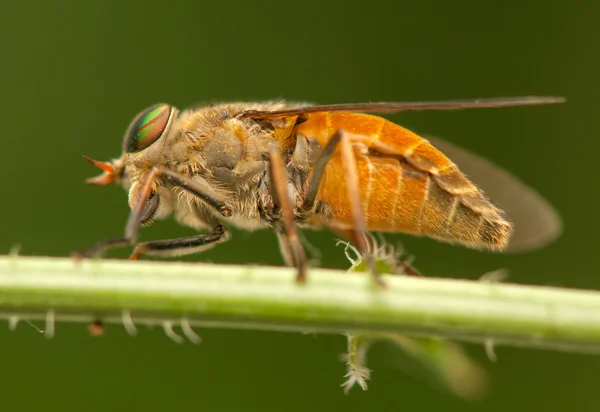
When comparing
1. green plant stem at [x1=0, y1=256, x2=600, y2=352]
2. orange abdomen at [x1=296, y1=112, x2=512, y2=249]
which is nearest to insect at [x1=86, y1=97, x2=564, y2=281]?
orange abdomen at [x1=296, y1=112, x2=512, y2=249]

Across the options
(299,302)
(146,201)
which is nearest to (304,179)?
(146,201)

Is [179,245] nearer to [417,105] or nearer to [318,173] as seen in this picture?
[318,173]

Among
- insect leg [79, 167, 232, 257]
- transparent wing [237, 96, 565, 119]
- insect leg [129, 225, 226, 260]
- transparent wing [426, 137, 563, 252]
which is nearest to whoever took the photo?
transparent wing [237, 96, 565, 119]

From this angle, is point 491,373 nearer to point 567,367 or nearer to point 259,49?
point 567,367

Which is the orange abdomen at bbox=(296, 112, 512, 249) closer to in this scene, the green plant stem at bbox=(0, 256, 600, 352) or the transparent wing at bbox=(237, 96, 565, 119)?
the transparent wing at bbox=(237, 96, 565, 119)

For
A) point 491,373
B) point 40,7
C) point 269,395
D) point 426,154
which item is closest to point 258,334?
point 269,395

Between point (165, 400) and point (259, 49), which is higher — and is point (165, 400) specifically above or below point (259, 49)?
below
